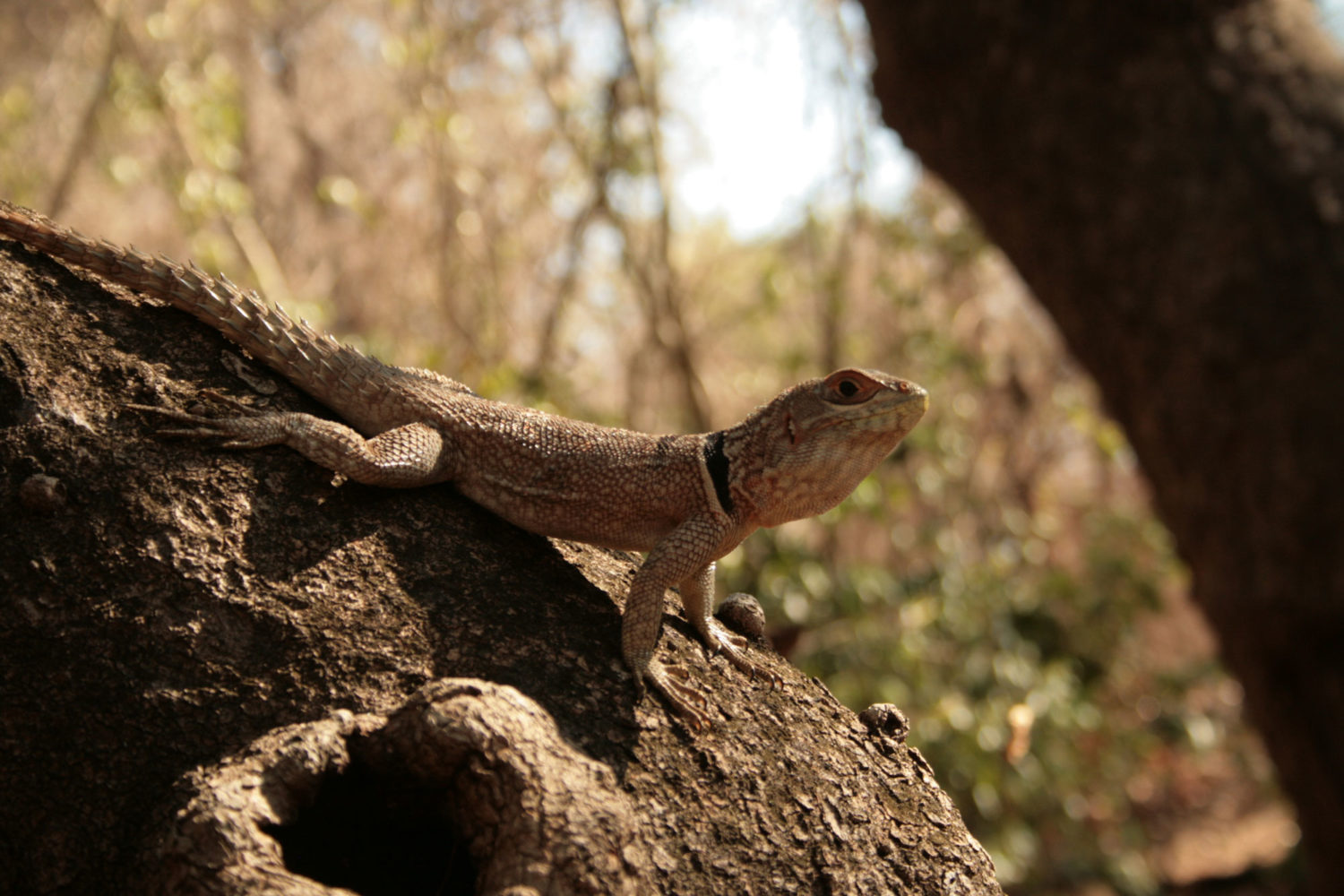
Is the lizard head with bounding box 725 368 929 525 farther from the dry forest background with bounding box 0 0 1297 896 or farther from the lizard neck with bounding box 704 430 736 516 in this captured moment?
the dry forest background with bounding box 0 0 1297 896

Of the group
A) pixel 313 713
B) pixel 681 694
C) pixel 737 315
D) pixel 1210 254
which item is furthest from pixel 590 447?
pixel 737 315

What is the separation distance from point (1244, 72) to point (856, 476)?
5.12 ft

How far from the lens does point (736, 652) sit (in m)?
2.90

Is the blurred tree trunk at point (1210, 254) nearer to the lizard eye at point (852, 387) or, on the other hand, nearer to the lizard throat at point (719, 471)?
the lizard eye at point (852, 387)

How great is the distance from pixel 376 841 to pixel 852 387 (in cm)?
187

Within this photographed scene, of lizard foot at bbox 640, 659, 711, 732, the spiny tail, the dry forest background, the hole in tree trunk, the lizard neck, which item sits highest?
the dry forest background

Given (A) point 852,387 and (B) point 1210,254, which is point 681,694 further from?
(B) point 1210,254

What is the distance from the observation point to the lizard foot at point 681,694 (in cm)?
247

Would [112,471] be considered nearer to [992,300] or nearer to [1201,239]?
[1201,239]

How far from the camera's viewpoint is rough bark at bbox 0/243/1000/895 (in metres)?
1.97

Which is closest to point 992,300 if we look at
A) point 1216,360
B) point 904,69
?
point 904,69

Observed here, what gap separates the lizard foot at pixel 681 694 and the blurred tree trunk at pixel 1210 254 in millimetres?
1305

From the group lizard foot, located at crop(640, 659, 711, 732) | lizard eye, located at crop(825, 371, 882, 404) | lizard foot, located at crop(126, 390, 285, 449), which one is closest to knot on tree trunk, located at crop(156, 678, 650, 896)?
lizard foot, located at crop(640, 659, 711, 732)

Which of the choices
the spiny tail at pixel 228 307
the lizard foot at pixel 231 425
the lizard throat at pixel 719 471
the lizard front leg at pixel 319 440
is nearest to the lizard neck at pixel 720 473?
the lizard throat at pixel 719 471
